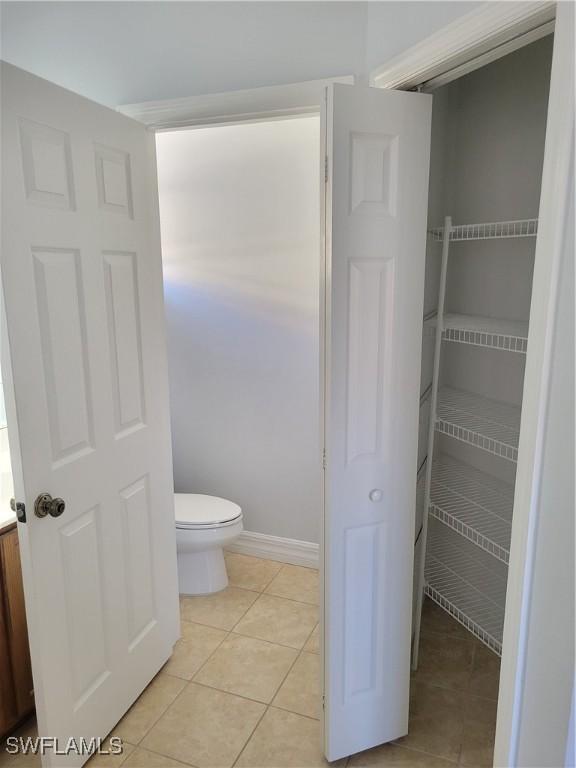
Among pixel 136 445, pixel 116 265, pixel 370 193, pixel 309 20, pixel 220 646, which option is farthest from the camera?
pixel 220 646

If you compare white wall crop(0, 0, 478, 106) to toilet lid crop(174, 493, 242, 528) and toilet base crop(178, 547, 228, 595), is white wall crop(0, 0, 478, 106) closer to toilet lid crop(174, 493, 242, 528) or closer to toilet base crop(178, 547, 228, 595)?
toilet lid crop(174, 493, 242, 528)

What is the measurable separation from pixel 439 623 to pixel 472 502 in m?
0.72

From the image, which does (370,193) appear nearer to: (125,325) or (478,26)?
(478,26)

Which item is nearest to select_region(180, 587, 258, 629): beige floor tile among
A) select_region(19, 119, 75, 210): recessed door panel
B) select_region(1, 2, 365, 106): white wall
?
select_region(19, 119, 75, 210): recessed door panel

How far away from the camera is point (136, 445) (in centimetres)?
201

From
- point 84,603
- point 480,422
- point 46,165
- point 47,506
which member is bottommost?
point 84,603

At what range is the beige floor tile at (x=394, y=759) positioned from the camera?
1.80m

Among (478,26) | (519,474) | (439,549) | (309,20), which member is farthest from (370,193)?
(439,549)

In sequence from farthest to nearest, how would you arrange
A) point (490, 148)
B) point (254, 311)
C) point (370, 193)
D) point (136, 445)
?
point (254, 311)
point (490, 148)
point (136, 445)
point (370, 193)

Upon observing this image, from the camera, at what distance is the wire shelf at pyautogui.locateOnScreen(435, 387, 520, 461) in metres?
1.87

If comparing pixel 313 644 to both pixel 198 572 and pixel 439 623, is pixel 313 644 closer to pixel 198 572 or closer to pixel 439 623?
pixel 439 623

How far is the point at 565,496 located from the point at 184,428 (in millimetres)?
2415

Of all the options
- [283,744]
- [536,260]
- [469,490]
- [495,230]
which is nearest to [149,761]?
[283,744]

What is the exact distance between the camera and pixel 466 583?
230 cm
